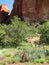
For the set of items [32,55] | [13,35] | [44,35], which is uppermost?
[32,55]

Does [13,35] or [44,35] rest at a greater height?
[13,35]

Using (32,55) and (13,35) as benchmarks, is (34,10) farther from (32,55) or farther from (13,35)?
(32,55)

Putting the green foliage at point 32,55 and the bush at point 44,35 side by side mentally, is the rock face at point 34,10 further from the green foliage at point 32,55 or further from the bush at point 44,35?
the green foliage at point 32,55

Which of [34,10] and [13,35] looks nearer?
[13,35]

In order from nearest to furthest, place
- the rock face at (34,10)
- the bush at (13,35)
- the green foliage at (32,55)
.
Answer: the green foliage at (32,55), the bush at (13,35), the rock face at (34,10)

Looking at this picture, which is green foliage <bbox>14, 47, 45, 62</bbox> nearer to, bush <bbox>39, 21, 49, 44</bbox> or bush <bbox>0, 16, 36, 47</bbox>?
bush <bbox>0, 16, 36, 47</bbox>

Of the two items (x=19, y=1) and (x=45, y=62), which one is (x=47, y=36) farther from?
(x=19, y=1)

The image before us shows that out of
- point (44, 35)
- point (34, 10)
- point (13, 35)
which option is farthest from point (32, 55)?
point (34, 10)

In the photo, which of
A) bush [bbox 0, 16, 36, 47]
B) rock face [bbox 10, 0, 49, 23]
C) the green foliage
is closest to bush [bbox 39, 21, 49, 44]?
bush [bbox 0, 16, 36, 47]

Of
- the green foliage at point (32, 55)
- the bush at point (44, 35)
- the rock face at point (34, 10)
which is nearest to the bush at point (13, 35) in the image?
the bush at point (44, 35)

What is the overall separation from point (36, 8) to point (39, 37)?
12132 millimetres

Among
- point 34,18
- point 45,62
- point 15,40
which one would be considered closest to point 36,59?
point 45,62

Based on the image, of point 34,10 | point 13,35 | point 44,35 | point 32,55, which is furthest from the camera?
point 34,10

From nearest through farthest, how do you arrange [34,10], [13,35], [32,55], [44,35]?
[32,55], [13,35], [44,35], [34,10]
